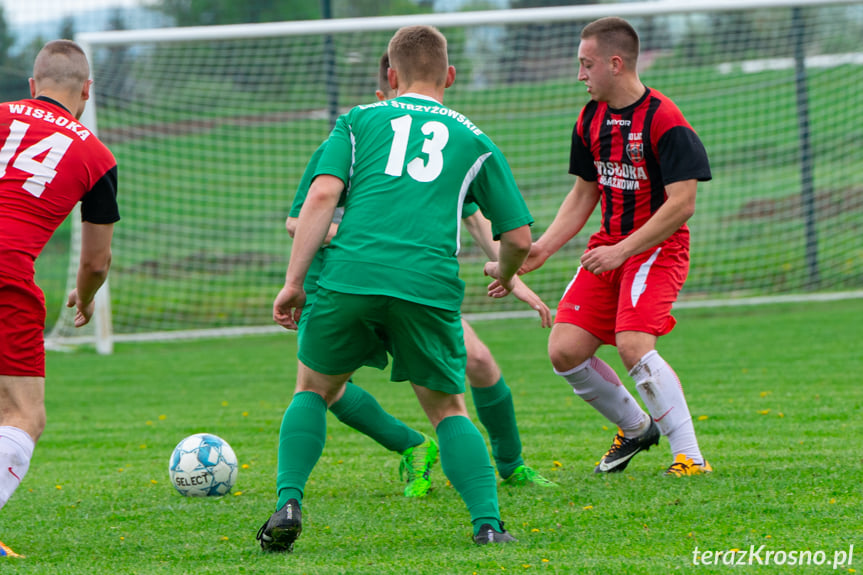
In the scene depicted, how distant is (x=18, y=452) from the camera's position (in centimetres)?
353

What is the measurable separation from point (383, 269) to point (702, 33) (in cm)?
1373

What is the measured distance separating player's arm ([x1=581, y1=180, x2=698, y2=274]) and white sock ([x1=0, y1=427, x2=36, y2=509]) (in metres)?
2.49

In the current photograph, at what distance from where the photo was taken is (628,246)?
445 cm

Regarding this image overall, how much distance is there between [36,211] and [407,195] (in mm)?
1451

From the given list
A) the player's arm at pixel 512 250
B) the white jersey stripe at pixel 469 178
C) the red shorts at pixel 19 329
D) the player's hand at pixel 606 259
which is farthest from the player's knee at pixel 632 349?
the red shorts at pixel 19 329

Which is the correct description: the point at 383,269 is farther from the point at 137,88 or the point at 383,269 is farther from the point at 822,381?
the point at 137,88

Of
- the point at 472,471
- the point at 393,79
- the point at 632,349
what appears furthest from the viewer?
the point at 632,349

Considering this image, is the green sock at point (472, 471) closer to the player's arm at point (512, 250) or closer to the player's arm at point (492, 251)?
the player's arm at point (512, 250)

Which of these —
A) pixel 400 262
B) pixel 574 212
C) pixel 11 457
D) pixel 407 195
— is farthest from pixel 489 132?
pixel 11 457

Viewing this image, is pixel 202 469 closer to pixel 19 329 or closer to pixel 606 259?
pixel 19 329

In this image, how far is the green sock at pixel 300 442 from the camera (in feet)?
11.3

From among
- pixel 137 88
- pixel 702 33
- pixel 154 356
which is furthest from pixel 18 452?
pixel 702 33

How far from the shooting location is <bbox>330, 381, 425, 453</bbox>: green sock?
4.71 metres

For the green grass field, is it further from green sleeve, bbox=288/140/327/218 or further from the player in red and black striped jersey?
green sleeve, bbox=288/140/327/218
